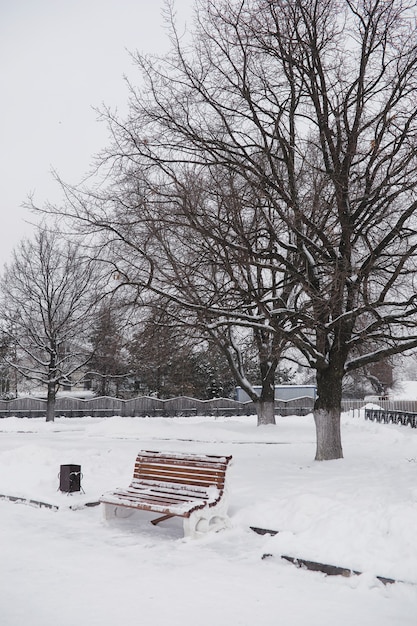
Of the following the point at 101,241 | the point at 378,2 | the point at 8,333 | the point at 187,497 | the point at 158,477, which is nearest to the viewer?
the point at 187,497

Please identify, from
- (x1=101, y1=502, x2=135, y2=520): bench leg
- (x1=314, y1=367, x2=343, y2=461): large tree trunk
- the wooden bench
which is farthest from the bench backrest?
(x1=314, y1=367, x2=343, y2=461): large tree trunk

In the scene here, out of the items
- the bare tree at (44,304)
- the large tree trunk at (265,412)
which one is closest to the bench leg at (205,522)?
the large tree trunk at (265,412)

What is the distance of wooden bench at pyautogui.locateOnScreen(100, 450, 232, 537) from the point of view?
7193 millimetres

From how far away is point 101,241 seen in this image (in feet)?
41.6

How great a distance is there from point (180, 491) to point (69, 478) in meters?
2.79

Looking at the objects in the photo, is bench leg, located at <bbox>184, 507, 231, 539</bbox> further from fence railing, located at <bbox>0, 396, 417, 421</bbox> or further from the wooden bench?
fence railing, located at <bbox>0, 396, 417, 421</bbox>

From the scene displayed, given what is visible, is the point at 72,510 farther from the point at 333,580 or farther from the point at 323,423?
the point at 323,423

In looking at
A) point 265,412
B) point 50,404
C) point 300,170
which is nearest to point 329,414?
point 300,170

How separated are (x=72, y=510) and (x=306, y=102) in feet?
33.1

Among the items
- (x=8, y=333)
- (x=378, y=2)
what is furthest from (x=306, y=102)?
(x=8, y=333)

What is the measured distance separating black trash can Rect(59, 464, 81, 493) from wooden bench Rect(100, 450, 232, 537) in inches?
63.7

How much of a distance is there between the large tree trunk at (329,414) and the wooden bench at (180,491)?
5190 millimetres

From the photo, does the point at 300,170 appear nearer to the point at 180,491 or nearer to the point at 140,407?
the point at 180,491

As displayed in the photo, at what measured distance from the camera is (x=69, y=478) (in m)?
9.77
